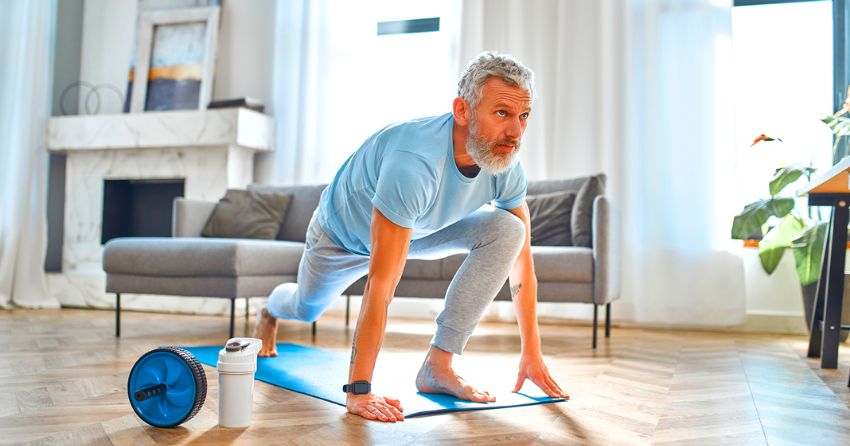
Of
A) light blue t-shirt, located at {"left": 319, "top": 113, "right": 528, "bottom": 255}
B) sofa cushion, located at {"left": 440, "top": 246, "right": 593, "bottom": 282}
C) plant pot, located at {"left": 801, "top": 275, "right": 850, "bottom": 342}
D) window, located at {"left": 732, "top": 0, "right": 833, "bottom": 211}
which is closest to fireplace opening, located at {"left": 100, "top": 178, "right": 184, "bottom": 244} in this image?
sofa cushion, located at {"left": 440, "top": 246, "right": 593, "bottom": 282}

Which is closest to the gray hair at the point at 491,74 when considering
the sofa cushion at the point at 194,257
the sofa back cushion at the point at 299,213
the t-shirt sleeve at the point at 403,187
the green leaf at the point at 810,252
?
the t-shirt sleeve at the point at 403,187

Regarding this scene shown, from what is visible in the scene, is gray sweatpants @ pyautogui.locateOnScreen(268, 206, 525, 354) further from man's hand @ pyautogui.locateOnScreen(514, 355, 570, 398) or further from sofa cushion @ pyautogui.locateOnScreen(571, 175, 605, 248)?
sofa cushion @ pyautogui.locateOnScreen(571, 175, 605, 248)

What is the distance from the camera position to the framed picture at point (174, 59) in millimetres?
5133

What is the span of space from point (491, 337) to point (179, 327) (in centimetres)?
160

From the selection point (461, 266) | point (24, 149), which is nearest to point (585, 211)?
point (461, 266)

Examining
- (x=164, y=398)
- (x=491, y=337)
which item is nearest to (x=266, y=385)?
Answer: (x=164, y=398)

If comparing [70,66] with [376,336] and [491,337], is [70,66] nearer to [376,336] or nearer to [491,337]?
[491,337]

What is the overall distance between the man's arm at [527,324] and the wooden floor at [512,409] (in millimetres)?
91

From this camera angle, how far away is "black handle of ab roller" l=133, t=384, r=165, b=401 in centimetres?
157

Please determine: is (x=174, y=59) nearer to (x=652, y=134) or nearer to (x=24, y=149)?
(x=24, y=149)

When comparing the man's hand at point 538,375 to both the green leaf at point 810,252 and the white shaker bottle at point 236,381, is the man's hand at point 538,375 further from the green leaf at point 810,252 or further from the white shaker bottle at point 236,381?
the green leaf at point 810,252

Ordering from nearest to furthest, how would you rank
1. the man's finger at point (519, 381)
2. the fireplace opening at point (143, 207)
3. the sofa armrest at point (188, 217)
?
the man's finger at point (519, 381) → the sofa armrest at point (188, 217) → the fireplace opening at point (143, 207)

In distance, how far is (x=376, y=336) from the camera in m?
1.70

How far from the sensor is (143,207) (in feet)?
17.5
